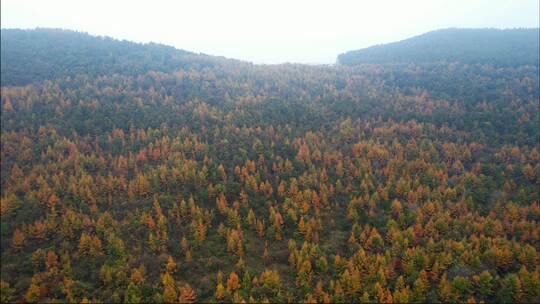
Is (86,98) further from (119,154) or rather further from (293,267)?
(293,267)

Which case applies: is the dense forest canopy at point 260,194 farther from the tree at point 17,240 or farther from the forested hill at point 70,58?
the forested hill at point 70,58

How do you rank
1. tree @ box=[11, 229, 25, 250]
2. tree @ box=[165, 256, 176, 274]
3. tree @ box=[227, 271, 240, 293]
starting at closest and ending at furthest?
tree @ box=[227, 271, 240, 293]
tree @ box=[165, 256, 176, 274]
tree @ box=[11, 229, 25, 250]

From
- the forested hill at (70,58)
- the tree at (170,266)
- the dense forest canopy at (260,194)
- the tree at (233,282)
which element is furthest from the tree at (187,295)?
the forested hill at (70,58)

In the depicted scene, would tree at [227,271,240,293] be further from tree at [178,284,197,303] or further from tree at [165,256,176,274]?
tree at [165,256,176,274]

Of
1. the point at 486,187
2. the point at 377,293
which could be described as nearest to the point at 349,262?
the point at 377,293

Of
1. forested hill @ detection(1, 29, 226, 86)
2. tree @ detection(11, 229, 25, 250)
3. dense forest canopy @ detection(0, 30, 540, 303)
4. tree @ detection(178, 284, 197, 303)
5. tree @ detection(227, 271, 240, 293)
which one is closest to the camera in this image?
tree @ detection(178, 284, 197, 303)

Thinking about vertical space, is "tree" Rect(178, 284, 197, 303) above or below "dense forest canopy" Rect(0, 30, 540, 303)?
below

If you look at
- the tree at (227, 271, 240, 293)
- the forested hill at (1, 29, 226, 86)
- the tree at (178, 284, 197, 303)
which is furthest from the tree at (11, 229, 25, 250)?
the forested hill at (1, 29, 226, 86)
